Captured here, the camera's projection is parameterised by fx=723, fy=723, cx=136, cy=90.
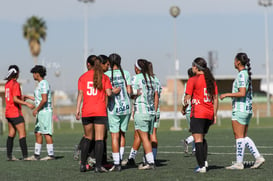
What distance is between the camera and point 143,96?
1309 cm

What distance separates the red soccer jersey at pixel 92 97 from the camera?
1255cm

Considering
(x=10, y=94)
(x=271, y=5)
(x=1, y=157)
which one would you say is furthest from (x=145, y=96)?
(x=271, y=5)

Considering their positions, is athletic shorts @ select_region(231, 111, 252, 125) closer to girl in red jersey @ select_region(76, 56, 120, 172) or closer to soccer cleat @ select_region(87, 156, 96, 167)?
girl in red jersey @ select_region(76, 56, 120, 172)

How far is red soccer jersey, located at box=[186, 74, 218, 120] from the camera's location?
12.4m

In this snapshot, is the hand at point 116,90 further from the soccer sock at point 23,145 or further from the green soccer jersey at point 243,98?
the soccer sock at point 23,145

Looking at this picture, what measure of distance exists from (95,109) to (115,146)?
34.0 inches

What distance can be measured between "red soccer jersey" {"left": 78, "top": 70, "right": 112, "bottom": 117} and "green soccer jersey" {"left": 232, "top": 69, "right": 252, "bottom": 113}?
2.23m

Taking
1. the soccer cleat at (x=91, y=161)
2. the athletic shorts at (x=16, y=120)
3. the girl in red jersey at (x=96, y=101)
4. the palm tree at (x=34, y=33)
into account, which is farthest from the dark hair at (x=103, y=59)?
the palm tree at (x=34, y=33)

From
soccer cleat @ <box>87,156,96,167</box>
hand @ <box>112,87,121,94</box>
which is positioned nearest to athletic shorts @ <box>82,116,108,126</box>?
hand @ <box>112,87,121,94</box>

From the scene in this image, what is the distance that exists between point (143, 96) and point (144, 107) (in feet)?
0.66

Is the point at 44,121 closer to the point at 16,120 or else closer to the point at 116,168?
the point at 16,120

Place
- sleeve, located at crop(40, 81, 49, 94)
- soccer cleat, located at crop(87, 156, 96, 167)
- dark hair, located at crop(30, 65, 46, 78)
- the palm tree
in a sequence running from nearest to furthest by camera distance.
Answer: soccer cleat, located at crop(87, 156, 96, 167)
sleeve, located at crop(40, 81, 49, 94)
dark hair, located at crop(30, 65, 46, 78)
the palm tree

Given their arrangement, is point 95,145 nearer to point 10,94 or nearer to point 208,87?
point 208,87

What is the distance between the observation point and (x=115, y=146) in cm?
1296
